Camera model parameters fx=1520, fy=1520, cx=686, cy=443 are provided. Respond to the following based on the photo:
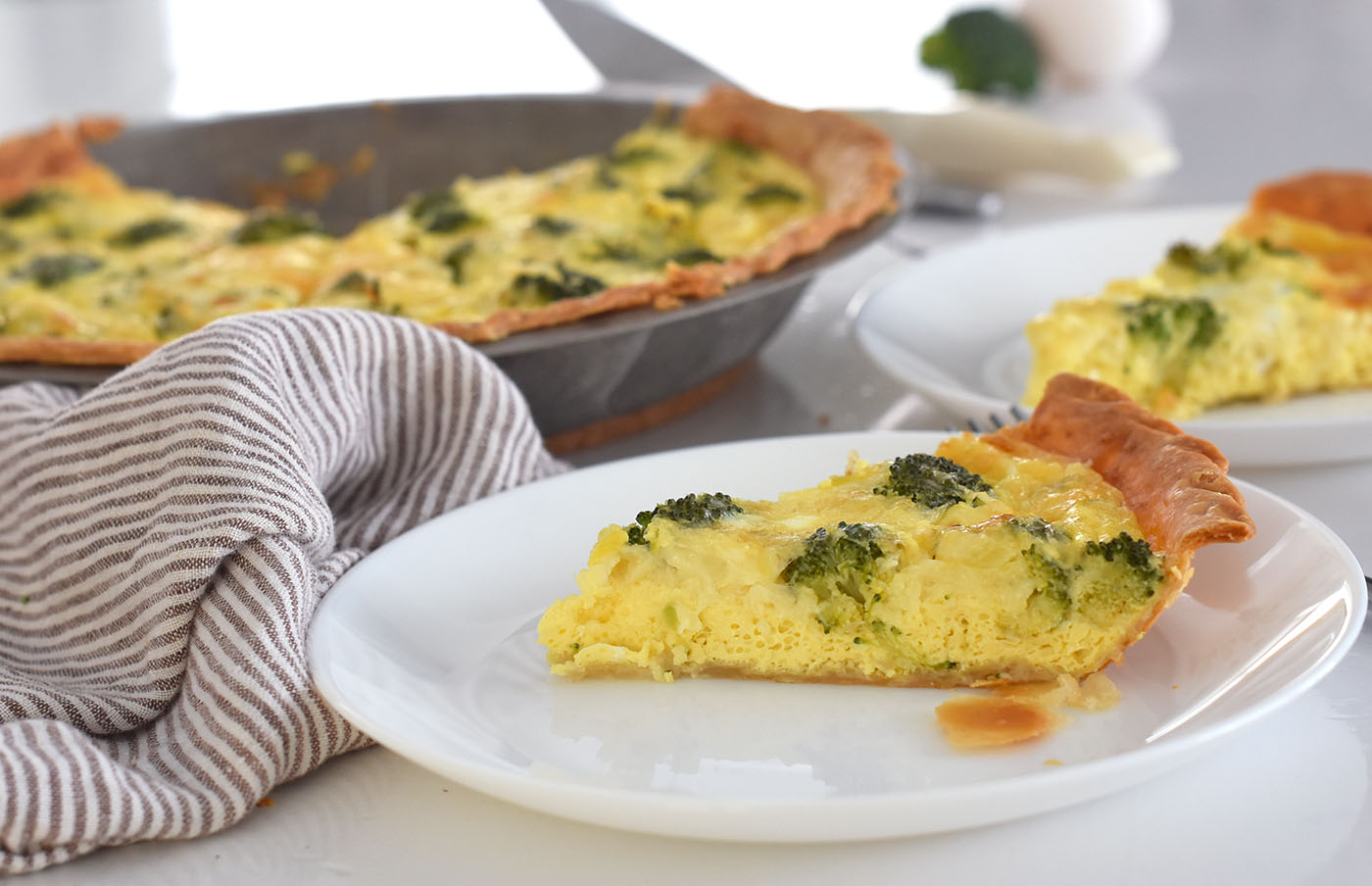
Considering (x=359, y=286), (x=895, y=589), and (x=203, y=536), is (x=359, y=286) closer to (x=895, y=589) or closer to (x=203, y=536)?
(x=203, y=536)

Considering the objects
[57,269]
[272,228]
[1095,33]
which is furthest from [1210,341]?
[1095,33]

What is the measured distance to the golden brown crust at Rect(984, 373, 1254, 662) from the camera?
171cm

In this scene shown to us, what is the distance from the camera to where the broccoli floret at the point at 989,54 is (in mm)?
5461

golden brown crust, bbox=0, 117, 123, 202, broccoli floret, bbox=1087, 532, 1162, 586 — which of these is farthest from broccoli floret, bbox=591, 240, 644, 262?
golden brown crust, bbox=0, 117, 123, 202

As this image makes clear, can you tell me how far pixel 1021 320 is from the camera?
308 cm

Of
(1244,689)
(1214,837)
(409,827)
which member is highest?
(1244,689)

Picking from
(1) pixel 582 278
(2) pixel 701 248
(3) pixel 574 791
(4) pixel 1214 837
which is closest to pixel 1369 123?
(2) pixel 701 248

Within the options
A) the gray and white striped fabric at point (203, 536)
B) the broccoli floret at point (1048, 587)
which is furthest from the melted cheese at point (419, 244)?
the broccoli floret at point (1048, 587)

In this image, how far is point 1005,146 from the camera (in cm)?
432

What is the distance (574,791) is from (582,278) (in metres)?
1.41

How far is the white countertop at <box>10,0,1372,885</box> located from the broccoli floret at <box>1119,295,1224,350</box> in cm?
37

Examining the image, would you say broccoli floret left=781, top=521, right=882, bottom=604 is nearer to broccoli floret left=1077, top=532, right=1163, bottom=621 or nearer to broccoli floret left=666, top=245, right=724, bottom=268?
broccoli floret left=1077, top=532, right=1163, bottom=621

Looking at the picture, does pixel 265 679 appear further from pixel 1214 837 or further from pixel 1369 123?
pixel 1369 123

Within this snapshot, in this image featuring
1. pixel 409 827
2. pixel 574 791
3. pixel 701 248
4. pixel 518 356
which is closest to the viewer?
pixel 574 791
